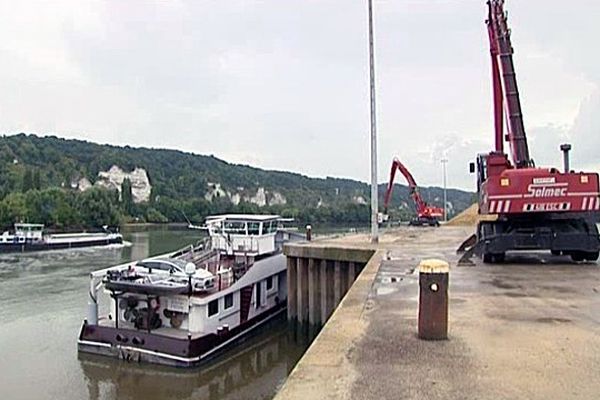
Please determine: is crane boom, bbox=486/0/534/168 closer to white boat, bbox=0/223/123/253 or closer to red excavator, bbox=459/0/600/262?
red excavator, bbox=459/0/600/262

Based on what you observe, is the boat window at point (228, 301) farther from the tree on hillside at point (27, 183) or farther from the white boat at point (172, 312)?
the tree on hillside at point (27, 183)

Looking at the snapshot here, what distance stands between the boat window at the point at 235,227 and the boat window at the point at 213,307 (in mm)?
4491

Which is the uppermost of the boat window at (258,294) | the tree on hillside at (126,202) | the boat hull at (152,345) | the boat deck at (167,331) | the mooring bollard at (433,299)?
the tree on hillside at (126,202)

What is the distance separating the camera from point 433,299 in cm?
554

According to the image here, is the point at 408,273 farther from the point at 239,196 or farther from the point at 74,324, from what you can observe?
the point at 239,196

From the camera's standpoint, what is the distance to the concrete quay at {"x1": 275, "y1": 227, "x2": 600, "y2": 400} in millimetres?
4152

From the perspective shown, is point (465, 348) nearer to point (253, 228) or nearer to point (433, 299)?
point (433, 299)

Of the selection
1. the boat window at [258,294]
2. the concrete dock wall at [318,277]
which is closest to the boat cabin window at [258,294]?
the boat window at [258,294]

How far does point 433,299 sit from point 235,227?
1495 cm

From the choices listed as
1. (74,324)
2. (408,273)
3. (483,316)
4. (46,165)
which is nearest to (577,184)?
(408,273)

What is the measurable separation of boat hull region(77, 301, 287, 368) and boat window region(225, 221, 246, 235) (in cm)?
458

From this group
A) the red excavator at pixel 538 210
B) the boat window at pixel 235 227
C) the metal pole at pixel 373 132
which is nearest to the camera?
the red excavator at pixel 538 210

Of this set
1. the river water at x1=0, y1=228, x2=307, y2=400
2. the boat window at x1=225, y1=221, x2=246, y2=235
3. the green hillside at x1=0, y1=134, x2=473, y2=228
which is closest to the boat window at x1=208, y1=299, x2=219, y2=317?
the river water at x1=0, y1=228, x2=307, y2=400

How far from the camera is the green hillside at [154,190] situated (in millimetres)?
87125
